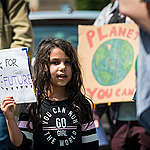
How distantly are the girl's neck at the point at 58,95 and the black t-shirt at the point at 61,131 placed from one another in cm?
4

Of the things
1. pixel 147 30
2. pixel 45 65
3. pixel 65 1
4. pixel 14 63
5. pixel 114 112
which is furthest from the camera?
pixel 65 1

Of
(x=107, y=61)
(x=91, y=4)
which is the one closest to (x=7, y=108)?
(x=107, y=61)

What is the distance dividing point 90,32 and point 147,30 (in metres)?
2.33

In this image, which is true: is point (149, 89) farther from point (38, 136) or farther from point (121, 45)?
point (121, 45)

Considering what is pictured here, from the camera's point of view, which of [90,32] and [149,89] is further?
[90,32]

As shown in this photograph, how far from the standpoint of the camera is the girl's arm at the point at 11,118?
2492mm

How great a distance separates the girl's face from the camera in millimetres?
2748

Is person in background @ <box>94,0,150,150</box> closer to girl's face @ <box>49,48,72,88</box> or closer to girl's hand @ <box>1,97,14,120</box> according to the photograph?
girl's face @ <box>49,48,72,88</box>

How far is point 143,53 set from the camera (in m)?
1.69

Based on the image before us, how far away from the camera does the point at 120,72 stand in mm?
3918

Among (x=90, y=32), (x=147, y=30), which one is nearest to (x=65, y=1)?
(x=90, y=32)

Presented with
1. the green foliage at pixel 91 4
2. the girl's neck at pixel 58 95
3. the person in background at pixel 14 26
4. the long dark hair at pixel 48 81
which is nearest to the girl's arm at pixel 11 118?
the long dark hair at pixel 48 81

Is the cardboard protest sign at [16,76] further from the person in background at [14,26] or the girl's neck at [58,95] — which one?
the person in background at [14,26]

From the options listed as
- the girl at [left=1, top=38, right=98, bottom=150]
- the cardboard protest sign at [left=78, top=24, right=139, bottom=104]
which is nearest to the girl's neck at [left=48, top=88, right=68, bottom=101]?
the girl at [left=1, top=38, right=98, bottom=150]
